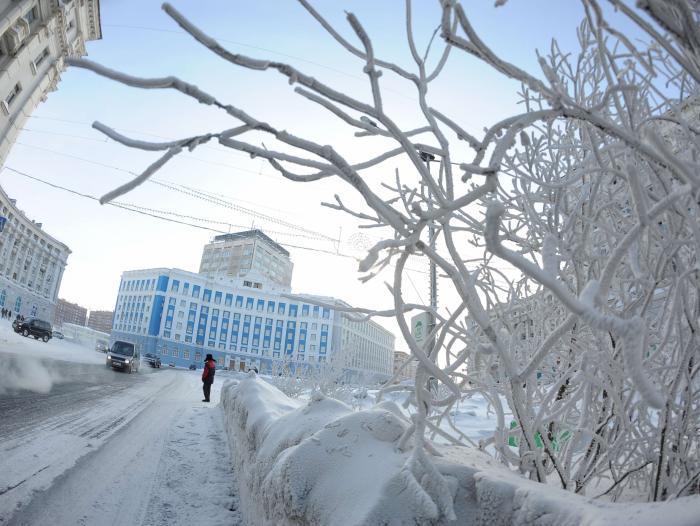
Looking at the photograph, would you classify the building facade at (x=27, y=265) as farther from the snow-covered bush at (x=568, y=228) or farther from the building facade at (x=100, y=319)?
the building facade at (x=100, y=319)

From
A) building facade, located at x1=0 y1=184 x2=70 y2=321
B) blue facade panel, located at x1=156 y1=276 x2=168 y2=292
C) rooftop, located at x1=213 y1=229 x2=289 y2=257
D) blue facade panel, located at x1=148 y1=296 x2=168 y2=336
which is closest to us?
building facade, located at x1=0 y1=184 x2=70 y2=321

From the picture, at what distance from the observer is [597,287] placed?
655 millimetres

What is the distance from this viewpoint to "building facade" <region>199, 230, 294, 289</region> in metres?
89.1

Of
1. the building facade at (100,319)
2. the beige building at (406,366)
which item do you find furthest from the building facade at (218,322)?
the building facade at (100,319)

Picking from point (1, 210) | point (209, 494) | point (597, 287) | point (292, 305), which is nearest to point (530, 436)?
point (597, 287)

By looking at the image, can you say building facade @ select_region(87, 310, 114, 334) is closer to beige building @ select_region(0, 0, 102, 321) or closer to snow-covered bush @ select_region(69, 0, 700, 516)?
beige building @ select_region(0, 0, 102, 321)

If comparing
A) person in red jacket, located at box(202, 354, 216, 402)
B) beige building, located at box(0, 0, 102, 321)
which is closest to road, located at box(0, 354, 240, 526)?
person in red jacket, located at box(202, 354, 216, 402)

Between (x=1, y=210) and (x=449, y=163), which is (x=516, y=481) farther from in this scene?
(x=1, y=210)

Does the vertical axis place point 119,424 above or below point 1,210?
below

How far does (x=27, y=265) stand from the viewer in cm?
5988

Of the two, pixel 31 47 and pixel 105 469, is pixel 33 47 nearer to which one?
pixel 31 47

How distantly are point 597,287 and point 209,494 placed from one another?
165 inches

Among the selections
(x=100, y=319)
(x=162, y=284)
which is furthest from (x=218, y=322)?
(x=100, y=319)

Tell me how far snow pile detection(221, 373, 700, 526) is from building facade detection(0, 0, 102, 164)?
21.1 metres
